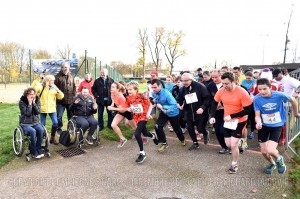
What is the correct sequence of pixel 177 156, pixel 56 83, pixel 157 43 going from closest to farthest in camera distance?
pixel 177 156 → pixel 56 83 → pixel 157 43

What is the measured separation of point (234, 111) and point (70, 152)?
141 inches

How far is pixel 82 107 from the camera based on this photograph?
19.5 ft

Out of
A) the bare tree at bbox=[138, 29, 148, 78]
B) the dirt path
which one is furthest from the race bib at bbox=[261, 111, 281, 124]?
the bare tree at bbox=[138, 29, 148, 78]

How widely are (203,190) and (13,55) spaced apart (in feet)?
124

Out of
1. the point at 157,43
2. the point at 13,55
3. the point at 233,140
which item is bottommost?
the point at 233,140

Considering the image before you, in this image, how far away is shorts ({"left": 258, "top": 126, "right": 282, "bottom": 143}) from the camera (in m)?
3.99

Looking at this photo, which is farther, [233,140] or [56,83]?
[56,83]

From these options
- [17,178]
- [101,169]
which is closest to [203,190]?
[101,169]

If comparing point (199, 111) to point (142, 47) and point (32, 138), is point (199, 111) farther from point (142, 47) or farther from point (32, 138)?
point (142, 47)

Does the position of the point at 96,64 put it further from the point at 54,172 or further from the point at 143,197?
the point at 143,197

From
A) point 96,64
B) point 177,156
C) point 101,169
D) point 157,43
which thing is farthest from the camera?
point 157,43

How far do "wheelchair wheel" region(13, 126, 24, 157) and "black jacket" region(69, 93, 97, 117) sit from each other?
126 centimetres

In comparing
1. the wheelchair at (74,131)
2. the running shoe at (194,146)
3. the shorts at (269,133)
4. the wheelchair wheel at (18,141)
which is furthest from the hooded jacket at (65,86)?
the shorts at (269,133)

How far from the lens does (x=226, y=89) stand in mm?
4398
